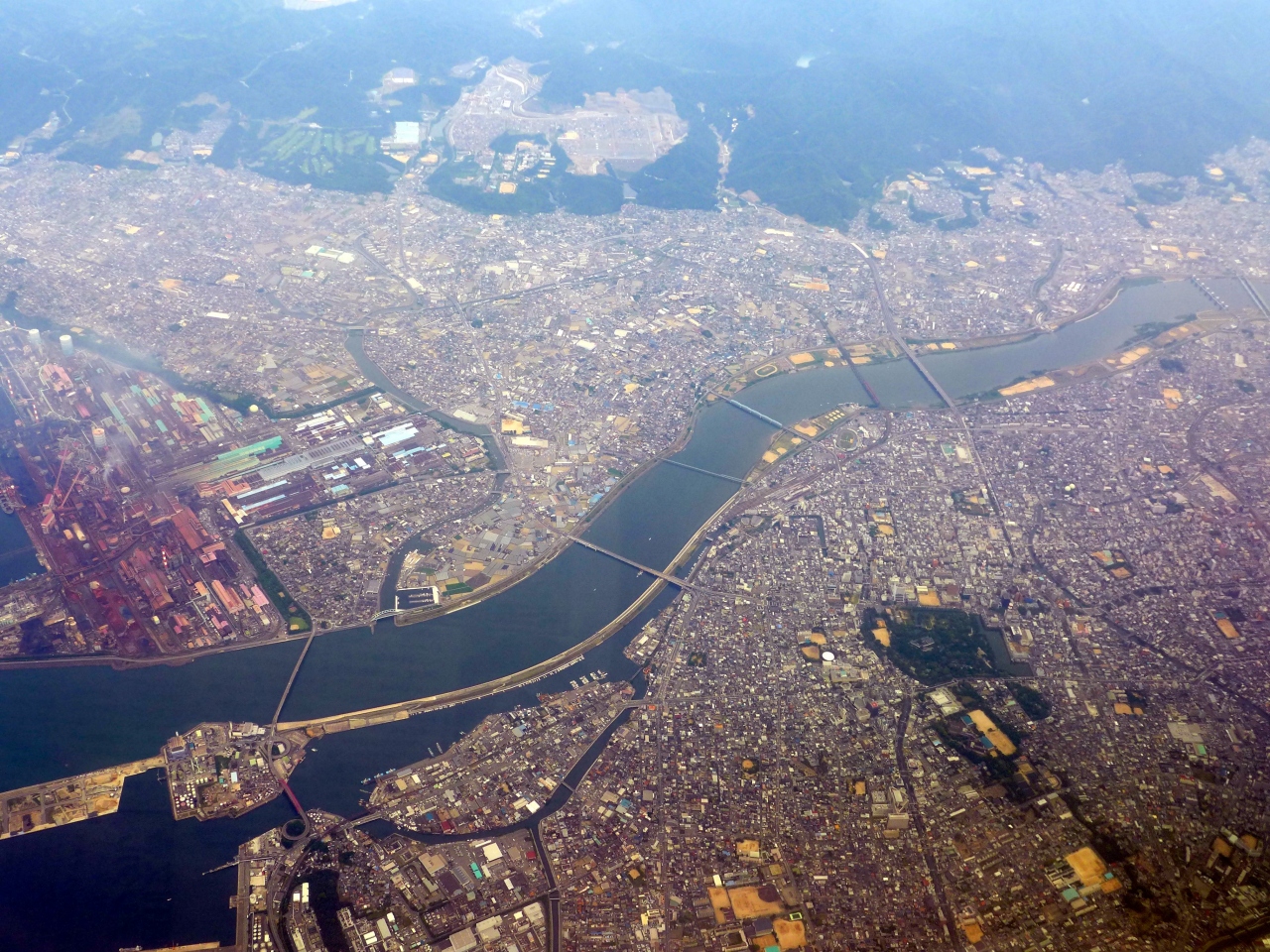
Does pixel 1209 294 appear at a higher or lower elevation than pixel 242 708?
higher

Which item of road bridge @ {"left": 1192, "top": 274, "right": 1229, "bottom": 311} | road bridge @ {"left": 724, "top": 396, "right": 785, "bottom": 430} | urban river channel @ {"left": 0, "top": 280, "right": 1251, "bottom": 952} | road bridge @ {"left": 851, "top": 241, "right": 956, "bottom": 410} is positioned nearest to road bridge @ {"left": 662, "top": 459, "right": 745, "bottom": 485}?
urban river channel @ {"left": 0, "top": 280, "right": 1251, "bottom": 952}

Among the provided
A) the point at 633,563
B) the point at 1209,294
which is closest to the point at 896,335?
the point at 1209,294

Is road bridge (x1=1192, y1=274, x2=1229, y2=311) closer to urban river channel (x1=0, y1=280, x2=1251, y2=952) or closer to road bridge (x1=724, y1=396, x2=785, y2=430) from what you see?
road bridge (x1=724, y1=396, x2=785, y2=430)

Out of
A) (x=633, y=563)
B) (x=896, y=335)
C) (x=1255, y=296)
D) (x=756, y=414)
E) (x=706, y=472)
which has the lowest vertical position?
(x=633, y=563)

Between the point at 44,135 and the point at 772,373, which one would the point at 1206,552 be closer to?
the point at 772,373

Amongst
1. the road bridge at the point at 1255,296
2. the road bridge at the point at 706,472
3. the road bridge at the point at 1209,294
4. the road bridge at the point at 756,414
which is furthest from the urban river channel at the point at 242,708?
the road bridge at the point at 1255,296

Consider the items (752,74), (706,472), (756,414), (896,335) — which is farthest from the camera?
(752,74)

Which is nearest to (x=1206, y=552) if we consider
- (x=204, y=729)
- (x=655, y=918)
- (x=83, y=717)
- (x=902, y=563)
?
(x=902, y=563)

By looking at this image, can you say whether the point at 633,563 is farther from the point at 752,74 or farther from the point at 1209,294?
the point at 752,74

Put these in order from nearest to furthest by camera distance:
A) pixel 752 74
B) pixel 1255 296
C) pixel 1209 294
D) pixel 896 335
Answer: pixel 896 335 < pixel 1255 296 < pixel 1209 294 < pixel 752 74
